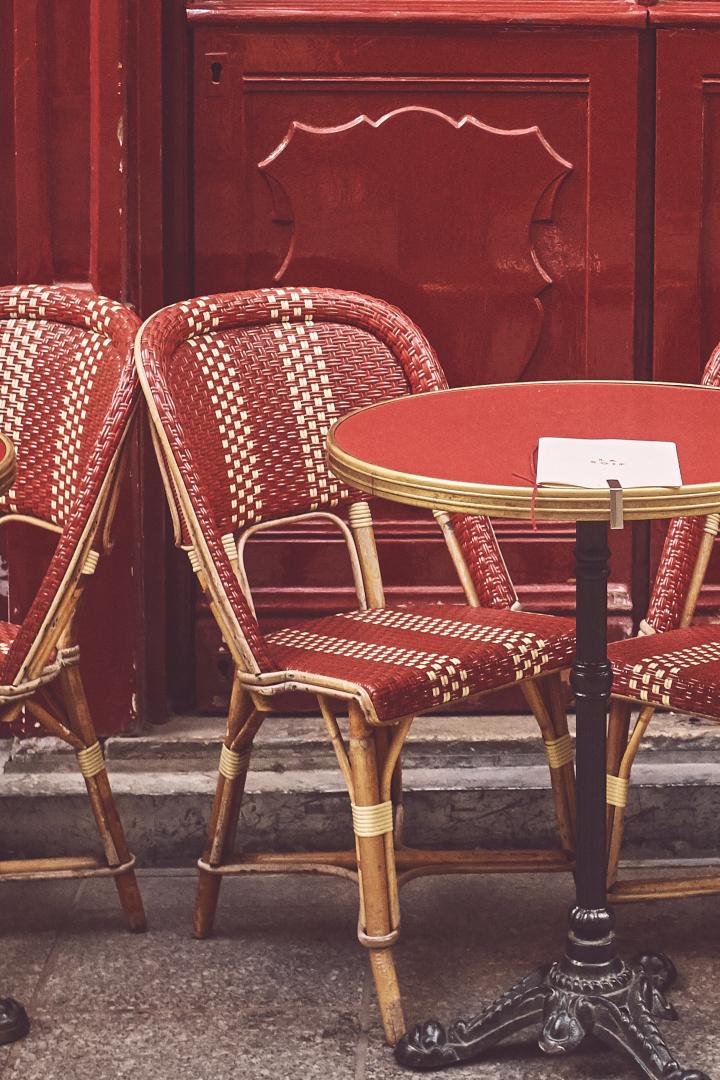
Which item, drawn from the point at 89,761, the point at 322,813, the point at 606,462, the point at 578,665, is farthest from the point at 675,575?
the point at 89,761

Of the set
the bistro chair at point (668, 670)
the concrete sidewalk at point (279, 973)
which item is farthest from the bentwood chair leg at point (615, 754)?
the concrete sidewalk at point (279, 973)

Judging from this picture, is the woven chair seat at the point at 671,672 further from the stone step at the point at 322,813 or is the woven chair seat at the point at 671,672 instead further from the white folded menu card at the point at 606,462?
the stone step at the point at 322,813

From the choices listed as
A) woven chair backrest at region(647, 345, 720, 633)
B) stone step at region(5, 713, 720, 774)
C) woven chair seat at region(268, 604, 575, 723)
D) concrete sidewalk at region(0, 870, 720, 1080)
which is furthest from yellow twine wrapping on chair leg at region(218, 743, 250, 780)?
woven chair backrest at region(647, 345, 720, 633)

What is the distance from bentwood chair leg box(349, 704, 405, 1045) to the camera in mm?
2588

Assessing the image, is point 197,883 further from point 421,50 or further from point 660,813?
point 421,50

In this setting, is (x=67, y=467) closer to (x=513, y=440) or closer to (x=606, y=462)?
(x=513, y=440)

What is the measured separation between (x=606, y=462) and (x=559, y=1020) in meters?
0.91

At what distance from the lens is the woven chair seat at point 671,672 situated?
2.67 metres

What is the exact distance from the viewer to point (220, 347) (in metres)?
2.97

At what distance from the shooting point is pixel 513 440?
8.36 ft

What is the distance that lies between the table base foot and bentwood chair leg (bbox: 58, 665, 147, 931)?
707 mm

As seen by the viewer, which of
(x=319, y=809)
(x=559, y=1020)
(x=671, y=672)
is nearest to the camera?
(x=559, y=1020)

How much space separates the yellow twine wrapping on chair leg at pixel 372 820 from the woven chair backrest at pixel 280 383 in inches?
22.8

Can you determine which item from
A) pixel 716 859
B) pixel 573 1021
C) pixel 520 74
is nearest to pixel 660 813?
pixel 716 859
